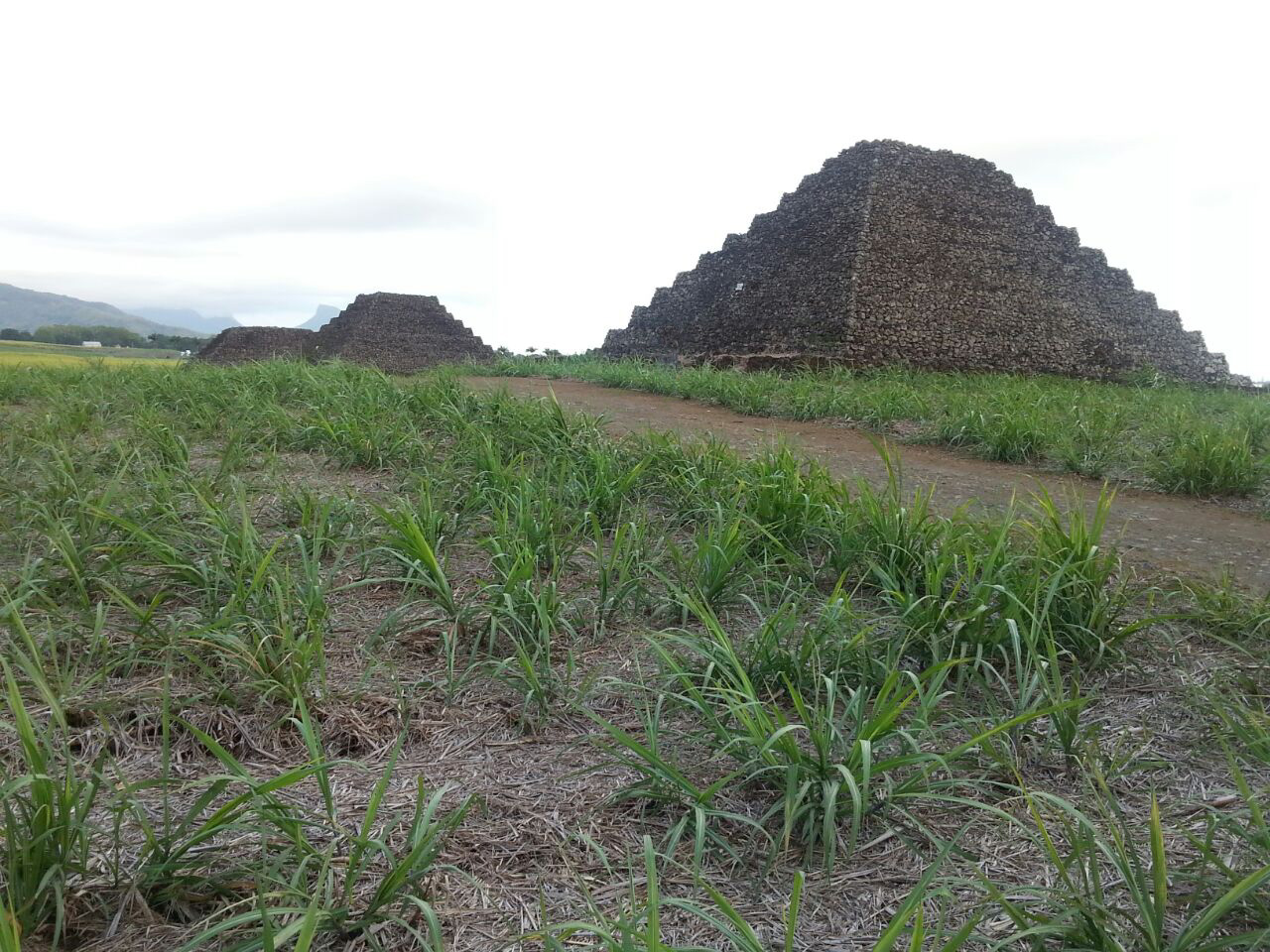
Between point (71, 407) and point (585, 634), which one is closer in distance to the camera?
point (585, 634)

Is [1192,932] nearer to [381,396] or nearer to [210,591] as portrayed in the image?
[210,591]

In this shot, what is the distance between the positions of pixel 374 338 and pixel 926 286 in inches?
424

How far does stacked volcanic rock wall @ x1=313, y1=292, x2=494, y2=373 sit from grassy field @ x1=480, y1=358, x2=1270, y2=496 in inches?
362

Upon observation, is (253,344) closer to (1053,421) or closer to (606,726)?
(1053,421)

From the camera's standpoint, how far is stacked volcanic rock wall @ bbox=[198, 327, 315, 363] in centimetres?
1666

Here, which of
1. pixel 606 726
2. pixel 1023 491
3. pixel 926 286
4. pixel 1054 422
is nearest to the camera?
pixel 606 726

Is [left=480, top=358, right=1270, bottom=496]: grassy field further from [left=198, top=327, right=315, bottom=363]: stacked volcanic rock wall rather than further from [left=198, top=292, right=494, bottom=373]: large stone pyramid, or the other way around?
[left=198, top=327, right=315, bottom=363]: stacked volcanic rock wall

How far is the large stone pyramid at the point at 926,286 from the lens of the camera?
1135cm

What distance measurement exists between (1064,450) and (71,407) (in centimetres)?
528

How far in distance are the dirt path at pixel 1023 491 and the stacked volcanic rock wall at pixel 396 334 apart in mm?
11133

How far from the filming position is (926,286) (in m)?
11.6

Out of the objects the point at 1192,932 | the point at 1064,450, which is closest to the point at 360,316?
the point at 1064,450

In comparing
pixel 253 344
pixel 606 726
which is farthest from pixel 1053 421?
pixel 253 344

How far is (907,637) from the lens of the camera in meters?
1.76
